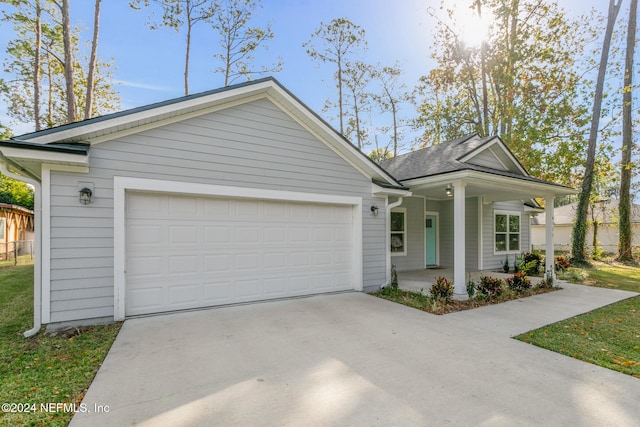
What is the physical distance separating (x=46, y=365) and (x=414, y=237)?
10.1m

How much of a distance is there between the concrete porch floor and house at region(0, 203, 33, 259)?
707 inches

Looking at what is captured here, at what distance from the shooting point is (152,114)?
16.5 ft

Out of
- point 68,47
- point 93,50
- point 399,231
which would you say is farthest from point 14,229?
point 399,231

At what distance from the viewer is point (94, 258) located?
4.66 meters

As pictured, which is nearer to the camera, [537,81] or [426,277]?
[426,277]

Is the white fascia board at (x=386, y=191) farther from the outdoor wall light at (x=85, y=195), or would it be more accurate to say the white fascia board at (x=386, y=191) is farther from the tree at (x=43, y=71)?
the tree at (x=43, y=71)

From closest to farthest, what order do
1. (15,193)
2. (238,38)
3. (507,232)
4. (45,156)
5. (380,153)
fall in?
1. (45,156)
2. (507,232)
3. (238,38)
4. (15,193)
5. (380,153)

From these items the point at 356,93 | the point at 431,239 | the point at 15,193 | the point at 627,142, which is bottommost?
the point at 431,239

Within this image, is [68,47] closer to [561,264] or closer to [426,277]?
[426,277]

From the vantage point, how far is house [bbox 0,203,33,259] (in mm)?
16219

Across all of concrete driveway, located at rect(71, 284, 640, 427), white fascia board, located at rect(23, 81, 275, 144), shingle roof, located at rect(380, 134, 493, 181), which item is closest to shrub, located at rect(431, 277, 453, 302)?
concrete driveway, located at rect(71, 284, 640, 427)

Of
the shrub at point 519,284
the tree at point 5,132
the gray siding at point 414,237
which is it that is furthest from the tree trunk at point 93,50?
the shrub at point 519,284

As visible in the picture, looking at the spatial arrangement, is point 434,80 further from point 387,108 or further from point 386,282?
point 386,282

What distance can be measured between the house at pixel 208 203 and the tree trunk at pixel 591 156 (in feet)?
21.0
